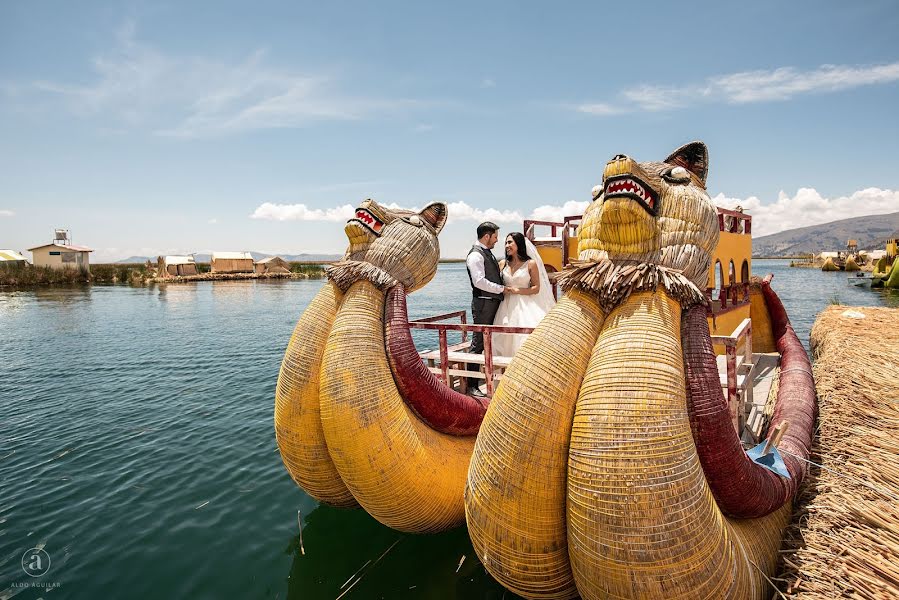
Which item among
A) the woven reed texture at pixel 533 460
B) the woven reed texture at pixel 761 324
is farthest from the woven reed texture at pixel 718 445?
the woven reed texture at pixel 761 324

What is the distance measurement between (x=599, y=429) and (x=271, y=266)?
76.6 metres

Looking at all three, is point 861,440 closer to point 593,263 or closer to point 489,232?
point 593,263

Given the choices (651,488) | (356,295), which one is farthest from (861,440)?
(356,295)

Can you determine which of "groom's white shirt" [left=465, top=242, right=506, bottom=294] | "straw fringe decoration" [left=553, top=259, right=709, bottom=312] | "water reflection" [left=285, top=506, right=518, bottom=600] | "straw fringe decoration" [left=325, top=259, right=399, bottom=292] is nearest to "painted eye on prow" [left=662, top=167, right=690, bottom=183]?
"straw fringe decoration" [left=553, top=259, right=709, bottom=312]

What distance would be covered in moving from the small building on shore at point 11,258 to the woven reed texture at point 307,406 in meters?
70.9

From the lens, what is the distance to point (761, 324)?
24.3 feet

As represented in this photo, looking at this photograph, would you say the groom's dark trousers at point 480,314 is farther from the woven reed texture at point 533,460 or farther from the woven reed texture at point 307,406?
the woven reed texture at point 533,460

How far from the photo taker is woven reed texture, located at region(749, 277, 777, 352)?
735 cm

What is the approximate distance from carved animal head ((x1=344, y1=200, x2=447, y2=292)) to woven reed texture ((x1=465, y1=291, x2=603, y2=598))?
1763 mm

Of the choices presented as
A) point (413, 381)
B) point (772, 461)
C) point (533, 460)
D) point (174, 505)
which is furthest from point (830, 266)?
point (174, 505)

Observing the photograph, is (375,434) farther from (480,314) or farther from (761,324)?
(761,324)

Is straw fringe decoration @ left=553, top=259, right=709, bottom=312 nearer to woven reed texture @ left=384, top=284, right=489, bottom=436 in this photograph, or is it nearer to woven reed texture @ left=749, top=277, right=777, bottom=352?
woven reed texture @ left=384, top=284, right=489, bottom=436

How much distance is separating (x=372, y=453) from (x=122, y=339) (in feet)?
68.1

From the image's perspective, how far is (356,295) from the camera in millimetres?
4176
